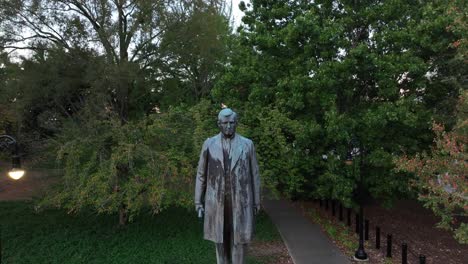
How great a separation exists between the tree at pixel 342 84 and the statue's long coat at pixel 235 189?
4.98 meters

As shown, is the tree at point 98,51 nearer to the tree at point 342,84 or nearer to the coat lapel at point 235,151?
the tree at point 342,84

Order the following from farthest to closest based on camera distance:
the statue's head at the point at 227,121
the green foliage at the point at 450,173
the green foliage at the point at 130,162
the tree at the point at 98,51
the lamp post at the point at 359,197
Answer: the tree at the point at 98,51 < the lamp post at the point at 359,197 < the green foliage at the point at 130,162 < the green foliage at the point at 450,173 < the statue's head at the point at 227,121

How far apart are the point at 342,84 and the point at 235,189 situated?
299 inches

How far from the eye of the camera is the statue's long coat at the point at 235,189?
4426 mm

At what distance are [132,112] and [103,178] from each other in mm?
13327

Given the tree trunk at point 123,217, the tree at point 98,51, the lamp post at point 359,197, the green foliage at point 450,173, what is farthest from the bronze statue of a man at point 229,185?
the tree at point 98,51

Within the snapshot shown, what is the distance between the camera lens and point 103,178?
8.79m

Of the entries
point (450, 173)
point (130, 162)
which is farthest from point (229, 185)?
point (450, 173)

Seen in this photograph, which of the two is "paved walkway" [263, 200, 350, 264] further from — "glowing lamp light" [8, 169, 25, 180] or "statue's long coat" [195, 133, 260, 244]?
"glowing lamp light" [8, 169, 25, 180]

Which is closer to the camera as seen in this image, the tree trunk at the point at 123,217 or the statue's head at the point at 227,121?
the statue's head at the point at 227,121

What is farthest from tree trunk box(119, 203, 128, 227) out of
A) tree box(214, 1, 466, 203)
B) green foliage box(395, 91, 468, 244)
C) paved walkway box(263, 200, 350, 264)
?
green foliage box(395, 91, 468, 244)

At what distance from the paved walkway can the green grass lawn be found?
20.3 inches

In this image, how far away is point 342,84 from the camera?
10930 mm

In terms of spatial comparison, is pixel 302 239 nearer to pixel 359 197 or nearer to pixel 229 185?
pixel 359 197
